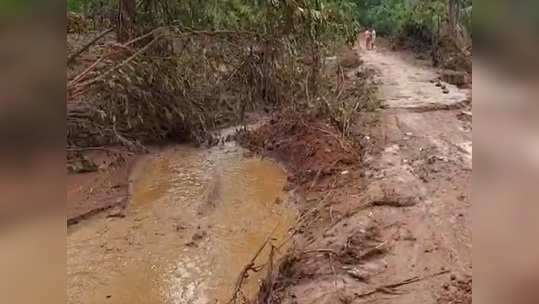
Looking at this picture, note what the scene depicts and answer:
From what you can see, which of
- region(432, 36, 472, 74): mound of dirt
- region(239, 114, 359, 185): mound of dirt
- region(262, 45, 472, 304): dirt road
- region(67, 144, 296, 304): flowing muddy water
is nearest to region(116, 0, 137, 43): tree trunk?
region(67, 144, 296, 304): flowing muddy water

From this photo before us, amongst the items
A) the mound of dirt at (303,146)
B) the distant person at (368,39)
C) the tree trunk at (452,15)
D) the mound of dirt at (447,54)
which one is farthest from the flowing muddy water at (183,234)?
the tree trunk at (452,15)

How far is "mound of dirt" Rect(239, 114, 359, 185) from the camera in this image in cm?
203

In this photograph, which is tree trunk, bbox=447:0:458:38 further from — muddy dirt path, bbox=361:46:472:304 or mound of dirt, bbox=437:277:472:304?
mound of dirt, bbox=437:277:472:304

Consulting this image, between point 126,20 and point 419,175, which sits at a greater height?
point 126,20

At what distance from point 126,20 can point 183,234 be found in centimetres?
90

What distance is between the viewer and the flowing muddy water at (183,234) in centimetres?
175

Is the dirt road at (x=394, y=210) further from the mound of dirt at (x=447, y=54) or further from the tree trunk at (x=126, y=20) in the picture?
the tree trunk at (x=126, y=20)

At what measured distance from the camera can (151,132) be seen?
2188mm

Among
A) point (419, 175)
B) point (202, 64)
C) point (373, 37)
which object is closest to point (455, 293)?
point (419, 175)

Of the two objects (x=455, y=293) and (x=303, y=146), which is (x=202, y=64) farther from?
(x=455, y=293)

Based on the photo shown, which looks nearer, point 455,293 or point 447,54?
point 455,293

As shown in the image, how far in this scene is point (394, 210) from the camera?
1.81 metres
